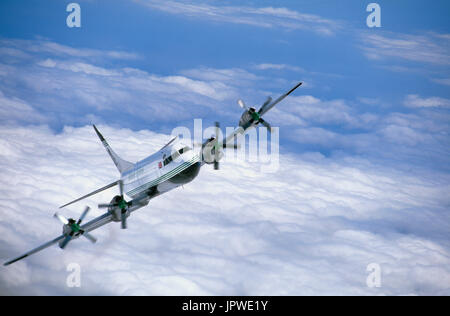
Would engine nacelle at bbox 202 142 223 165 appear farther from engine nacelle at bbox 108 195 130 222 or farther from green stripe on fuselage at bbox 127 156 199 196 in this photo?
engine nacelle at bbox 108 195 130 222

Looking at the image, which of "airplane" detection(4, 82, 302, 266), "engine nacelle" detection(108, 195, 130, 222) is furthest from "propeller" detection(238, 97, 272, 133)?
"engine nacelle" detection(108, 195, 130, 222)

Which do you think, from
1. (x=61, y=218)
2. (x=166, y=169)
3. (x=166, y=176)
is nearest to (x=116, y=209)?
→ (x=166, y=176)

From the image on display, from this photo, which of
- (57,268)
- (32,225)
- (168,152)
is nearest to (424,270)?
(57,268)

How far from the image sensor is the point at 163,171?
53.1 metres

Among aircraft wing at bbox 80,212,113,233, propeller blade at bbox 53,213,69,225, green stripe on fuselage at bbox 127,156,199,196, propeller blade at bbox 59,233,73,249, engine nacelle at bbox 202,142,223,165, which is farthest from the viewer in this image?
aircraft wing at bbox 80,212,113,233

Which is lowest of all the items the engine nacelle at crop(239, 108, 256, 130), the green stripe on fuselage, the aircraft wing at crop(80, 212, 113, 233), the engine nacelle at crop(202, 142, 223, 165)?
the aircraft wing at crop(80, 212, 113, 233)

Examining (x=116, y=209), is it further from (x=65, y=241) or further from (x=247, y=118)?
(x=247, y=118)

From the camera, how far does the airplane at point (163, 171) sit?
2036 inches

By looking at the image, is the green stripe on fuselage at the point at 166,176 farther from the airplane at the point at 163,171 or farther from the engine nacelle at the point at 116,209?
the engine nacelle at the point at 116,209

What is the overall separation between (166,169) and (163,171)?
1.87 ft

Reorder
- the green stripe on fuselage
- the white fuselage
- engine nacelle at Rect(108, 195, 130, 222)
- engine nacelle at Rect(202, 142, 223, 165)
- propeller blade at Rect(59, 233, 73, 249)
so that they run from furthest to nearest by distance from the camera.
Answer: propeller blade at Rect(59, 233, 73, 249) → engine nacelle at Rect(108, 195, 130, 222) → the white fuselage → the green stripe on fuselage → engine nacelle at Rect(202, 142, 223, 165)

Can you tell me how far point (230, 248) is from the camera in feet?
607

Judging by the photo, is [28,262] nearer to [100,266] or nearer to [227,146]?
[100,266]

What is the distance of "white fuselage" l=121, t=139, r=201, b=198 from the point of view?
170 feet
